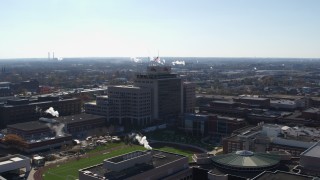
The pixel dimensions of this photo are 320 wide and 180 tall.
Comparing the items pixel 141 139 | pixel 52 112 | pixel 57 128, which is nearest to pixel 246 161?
pixel 141 139

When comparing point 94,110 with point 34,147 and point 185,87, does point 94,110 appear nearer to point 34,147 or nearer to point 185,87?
point 185,87

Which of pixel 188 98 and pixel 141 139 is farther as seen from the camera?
pixel 188 98

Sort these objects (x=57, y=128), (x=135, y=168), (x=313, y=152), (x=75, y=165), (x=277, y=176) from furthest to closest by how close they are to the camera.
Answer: (x=57, y=128)
(x=75, y=165)
(x=313, y=152)
(x=135, y=168)
(x=277, y=176)

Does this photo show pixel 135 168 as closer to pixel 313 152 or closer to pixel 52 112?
pixel 313 152

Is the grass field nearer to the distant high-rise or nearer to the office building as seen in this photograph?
the distant high-rise

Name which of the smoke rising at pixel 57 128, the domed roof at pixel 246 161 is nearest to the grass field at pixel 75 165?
the smoke rising at pixel 57 128

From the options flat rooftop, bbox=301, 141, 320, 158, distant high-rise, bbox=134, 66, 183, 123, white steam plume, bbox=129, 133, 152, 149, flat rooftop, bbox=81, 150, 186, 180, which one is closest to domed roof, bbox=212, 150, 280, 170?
flat rooftop, bbox=301, 141, 320, 158

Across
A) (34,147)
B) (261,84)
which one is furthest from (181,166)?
(261,84)

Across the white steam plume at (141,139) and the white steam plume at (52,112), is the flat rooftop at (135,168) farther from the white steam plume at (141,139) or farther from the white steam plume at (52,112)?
the white steam plume at (52,112)
